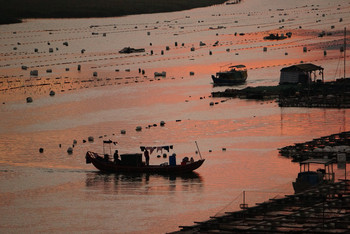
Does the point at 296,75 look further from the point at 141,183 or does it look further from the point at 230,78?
the point at 141,183

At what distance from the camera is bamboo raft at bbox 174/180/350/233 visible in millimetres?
34906

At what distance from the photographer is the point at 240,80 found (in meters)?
106

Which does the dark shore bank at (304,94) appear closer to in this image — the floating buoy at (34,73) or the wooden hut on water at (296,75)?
the wooden hut on water at (296,75)

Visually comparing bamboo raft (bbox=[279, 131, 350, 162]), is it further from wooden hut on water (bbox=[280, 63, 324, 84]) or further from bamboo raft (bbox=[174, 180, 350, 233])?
wooden hut on water (bbox=[280, 63, 324, 84])

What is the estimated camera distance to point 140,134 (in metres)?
70.7

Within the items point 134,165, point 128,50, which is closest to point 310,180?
point 134,165

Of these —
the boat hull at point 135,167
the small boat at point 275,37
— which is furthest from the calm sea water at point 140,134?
the small boat at point 275,37

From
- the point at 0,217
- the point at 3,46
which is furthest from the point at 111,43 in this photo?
the point at 0,217

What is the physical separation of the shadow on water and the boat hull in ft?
0.97

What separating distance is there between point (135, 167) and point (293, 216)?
69.5ft

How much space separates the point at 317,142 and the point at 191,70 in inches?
2572

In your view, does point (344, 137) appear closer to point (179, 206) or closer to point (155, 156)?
point (155, 156)

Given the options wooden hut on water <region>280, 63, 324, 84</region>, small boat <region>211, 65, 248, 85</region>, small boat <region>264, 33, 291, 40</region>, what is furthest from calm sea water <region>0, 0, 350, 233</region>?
small boat <region>264, 33, 291, 40</region>

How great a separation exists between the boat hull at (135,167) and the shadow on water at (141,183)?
0.97ft
